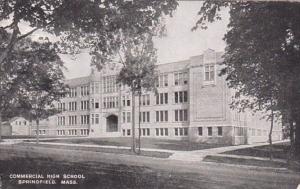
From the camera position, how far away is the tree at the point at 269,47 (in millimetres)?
9367

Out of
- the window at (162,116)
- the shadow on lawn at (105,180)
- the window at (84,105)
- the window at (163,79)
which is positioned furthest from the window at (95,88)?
the shadow on lawn at (105,180)

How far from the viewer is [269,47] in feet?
35.2

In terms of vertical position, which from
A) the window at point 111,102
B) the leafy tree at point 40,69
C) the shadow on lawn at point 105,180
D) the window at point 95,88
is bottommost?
the shadow on lawn at point 105,180

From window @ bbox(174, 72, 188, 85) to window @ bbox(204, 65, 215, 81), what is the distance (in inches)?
115

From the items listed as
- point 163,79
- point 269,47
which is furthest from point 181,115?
point 269,47

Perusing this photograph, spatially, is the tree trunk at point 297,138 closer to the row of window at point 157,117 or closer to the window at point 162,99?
the row of window at point 157,117

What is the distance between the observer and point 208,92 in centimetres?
2570

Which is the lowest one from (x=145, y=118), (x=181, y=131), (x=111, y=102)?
(x=181, y=131)

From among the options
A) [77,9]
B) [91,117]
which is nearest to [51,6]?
[77,9]

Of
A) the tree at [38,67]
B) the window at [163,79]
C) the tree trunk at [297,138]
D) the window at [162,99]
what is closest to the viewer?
the tree at [38,67]

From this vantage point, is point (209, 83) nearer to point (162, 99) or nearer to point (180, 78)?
point (180, 78)

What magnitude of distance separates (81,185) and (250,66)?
768 cm

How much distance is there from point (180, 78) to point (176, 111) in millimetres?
3058

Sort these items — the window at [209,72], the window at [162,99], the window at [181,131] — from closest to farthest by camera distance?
1. the window at [209,72]
2. the window at [181,131]
3. the window at [162,99]
